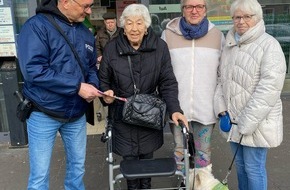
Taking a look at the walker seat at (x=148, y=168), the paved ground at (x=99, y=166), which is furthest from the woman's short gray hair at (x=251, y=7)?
the paved ground at (x=99, y=166)

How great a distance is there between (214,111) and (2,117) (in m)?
3.10

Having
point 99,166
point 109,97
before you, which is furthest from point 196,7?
point 99,166

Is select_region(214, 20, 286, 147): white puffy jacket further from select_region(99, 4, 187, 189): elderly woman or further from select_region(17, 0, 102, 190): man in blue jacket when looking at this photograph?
select_region(17, 0, 102, 190): man in blue jacket

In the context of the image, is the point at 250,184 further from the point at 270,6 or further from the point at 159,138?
the point at 270,6

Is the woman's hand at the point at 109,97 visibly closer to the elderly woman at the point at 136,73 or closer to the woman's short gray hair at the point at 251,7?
the elderly woman at the point at 136,73

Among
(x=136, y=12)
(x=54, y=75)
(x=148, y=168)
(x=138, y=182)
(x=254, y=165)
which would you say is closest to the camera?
(x=54, y=75)

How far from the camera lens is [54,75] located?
2402 mm

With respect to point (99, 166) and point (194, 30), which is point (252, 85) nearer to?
point (194, 30)

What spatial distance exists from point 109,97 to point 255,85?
1.08 m

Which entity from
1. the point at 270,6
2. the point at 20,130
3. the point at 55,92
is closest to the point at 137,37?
the point at 55,92

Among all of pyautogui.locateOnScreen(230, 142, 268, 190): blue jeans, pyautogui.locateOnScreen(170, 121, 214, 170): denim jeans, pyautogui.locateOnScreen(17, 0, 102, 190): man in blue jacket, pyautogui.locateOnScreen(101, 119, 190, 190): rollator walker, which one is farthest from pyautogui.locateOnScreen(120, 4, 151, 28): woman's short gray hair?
pyautogui.locateOnScreen(230, 142, 268, 190): blue jeans

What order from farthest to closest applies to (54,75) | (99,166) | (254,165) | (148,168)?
(99,166), (254,165), (148,168), (54,75)

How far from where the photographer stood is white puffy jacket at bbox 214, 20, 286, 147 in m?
2.39

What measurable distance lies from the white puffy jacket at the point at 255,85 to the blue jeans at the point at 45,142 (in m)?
1.24
